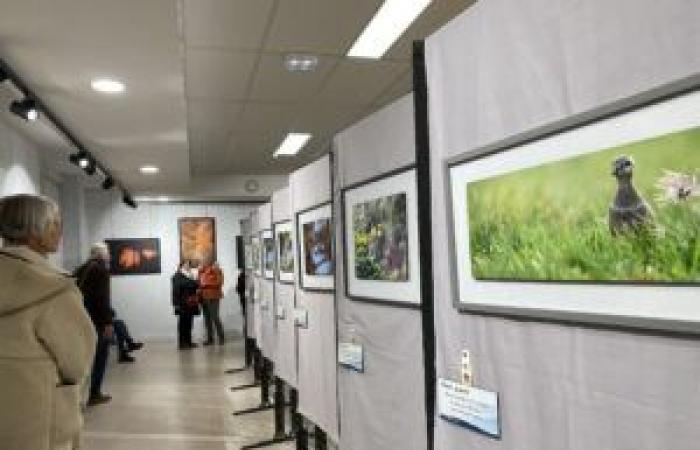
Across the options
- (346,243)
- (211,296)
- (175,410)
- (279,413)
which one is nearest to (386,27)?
(346,243)

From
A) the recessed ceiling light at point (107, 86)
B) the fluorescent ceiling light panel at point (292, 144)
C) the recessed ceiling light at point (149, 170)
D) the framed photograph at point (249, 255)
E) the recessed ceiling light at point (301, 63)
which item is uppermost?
the recessed ceiling light at point (301, 63)

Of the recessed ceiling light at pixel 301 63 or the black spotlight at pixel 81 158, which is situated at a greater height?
the recessed ceiling light at pixel 301 63

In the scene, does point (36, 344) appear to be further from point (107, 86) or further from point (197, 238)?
point (197, 238)

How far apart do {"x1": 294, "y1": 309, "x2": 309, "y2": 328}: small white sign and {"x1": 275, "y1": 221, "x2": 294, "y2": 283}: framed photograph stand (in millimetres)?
463

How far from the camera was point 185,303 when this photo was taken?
37.5 feet

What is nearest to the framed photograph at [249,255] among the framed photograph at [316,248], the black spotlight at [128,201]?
the framed photograph at [316,248]

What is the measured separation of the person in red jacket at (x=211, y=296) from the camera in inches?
457

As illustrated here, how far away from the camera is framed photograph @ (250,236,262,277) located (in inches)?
251

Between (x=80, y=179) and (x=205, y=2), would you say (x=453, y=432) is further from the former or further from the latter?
(x=80, y=179)

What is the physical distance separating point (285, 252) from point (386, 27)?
1.71m

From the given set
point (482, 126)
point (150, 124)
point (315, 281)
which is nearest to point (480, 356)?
point (482, 126)

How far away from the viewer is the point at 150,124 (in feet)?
18.7

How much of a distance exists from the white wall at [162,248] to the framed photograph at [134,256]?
0.33ft

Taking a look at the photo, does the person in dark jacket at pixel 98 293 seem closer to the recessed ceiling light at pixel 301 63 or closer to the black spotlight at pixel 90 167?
the black spotlight at pixel 90 167
